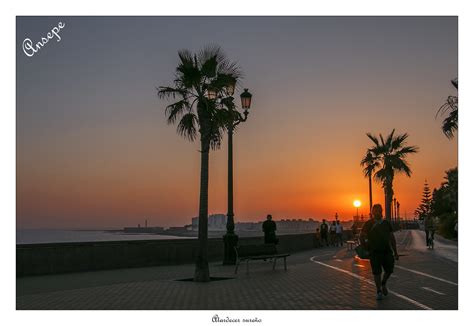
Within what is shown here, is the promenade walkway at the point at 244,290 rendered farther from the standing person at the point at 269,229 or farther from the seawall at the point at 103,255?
the standing person at the point at 269,229

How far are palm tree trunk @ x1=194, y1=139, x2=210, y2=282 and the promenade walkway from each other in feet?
1.56

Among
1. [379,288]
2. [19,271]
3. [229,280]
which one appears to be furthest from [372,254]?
[19,271]

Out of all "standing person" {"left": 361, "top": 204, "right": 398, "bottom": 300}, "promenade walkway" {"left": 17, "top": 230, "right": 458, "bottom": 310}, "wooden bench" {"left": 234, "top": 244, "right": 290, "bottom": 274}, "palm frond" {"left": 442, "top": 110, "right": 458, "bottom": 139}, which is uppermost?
"palm frond" {"left": 442, "top": 110, "right": 458, "bottom": 139}

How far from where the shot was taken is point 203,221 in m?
15.5

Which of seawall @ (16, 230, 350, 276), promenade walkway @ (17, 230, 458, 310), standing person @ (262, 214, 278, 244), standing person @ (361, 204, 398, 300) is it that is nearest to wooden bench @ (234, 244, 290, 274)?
promenade walkway @ (17, 230, 458, 310)

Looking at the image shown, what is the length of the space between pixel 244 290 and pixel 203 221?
303 cm

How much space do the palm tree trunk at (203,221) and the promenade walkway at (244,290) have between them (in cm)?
48

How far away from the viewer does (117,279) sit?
51.3ft

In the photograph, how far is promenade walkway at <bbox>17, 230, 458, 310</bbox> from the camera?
1084 centimetres

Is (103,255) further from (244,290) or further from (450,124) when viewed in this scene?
(450,124)

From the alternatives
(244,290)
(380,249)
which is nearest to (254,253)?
(244,290)

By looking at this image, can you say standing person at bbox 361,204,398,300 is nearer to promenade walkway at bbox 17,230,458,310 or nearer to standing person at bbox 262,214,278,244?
promenade walkway at bbox 17,230,458,310
